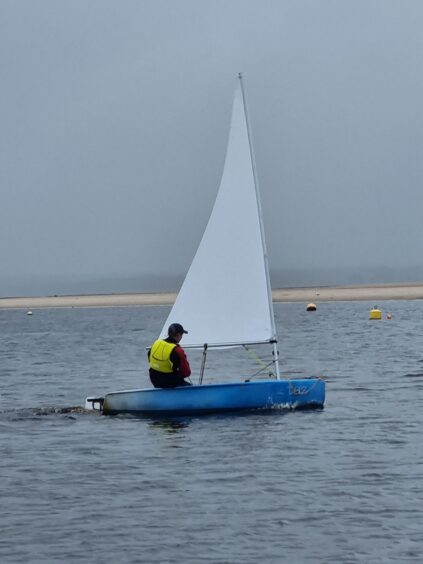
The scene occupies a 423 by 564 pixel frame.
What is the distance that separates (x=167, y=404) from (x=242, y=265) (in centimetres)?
346

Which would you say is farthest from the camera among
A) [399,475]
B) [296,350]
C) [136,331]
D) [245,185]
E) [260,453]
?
[136,331]

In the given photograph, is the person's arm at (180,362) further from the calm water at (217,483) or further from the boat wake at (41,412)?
the boat wake at (41,412)

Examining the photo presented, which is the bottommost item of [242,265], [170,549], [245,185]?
[170,549]

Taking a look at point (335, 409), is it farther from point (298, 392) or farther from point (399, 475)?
point (399, 475)

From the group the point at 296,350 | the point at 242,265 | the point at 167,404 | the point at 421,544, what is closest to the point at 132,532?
the point at 421,544

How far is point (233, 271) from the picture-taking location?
2500 cm

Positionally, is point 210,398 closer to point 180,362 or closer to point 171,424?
point 171,424

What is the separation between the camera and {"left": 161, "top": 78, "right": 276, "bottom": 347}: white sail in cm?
2445

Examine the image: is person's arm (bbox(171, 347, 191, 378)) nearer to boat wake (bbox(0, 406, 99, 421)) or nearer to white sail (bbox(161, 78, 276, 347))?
white sail (bbox(161, 78, 276, 347))

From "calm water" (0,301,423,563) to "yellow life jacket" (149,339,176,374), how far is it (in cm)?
115

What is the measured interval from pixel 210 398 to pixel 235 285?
2726mm

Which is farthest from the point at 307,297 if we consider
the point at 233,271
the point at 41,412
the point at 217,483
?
the point at 217,483

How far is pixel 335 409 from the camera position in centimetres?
2652

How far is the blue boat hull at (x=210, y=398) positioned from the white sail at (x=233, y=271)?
3.98 ft
